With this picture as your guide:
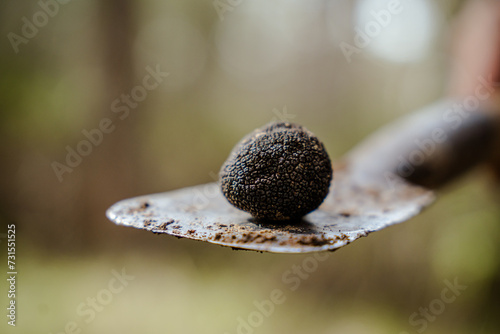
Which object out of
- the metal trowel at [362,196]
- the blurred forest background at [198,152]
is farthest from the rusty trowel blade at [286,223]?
the blurred forest background at [198,152]

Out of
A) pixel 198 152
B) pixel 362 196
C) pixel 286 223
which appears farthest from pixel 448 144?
pixel 198 152

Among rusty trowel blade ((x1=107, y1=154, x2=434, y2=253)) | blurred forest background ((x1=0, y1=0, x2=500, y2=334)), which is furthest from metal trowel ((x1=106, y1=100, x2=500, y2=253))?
blurred forest background ((x1=0, y1=0, x2=500, y2=334))

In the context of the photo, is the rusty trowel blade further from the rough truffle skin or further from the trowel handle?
the trowel handle

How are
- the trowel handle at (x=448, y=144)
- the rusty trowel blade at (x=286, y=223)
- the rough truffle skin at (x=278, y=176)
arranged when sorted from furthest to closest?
the trowel handle at (x=448, y=144), the rough truffle skin at (x=278, y=176), the rusty trowel blade at (x=286, y=223)

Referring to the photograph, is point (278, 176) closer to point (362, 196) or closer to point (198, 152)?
point (362, 196)

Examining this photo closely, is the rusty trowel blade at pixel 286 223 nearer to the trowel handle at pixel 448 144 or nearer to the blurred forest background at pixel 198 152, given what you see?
the trowel handle at pixel 448 144

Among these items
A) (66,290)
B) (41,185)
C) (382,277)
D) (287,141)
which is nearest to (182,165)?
(41,185)

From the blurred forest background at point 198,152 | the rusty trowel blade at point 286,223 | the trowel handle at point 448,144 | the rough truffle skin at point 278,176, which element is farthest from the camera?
the blurred forest background at point 198,152
